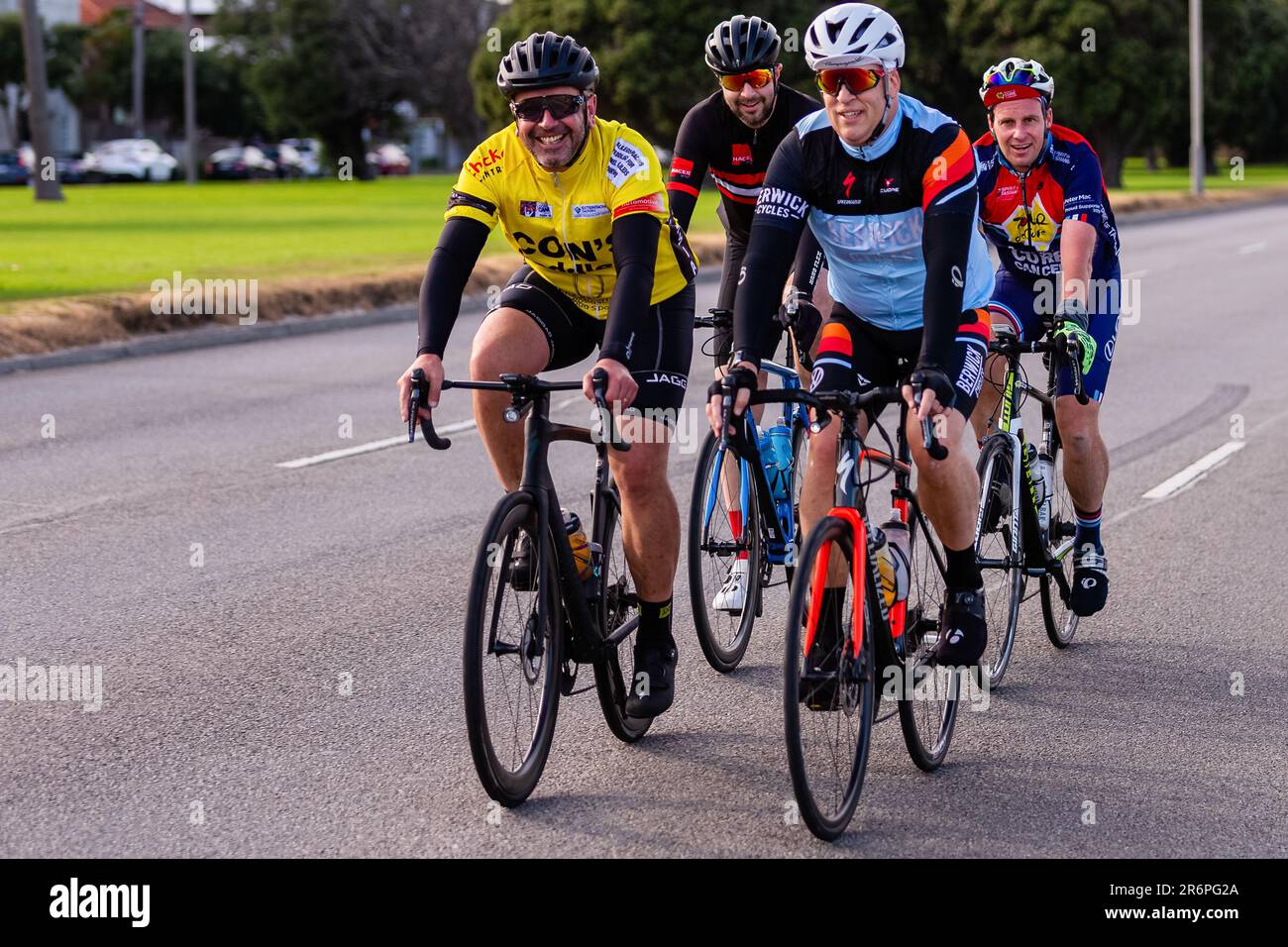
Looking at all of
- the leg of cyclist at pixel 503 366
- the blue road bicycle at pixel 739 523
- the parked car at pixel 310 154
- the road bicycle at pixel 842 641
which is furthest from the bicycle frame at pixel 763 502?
the parked car at pixel 310 154

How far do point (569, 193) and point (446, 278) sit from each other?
46cm

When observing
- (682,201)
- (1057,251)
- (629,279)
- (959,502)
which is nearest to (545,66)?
(629,279)

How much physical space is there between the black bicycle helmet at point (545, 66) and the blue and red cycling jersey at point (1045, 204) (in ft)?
6.99

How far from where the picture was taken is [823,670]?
455 centimetres

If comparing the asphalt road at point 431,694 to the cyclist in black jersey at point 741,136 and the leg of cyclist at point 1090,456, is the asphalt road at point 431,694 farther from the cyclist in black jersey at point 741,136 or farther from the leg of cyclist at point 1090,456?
the cyclist in black jersey at point 741,136

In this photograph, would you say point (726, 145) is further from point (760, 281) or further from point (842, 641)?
point (842, 641)

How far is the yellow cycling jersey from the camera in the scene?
16.5ft

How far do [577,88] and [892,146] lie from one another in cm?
91

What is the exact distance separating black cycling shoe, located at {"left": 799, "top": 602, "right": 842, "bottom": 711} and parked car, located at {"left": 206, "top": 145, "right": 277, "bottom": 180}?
63641mm

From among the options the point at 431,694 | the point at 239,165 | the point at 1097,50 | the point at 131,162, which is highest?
the point at 1097,50

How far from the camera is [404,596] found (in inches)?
281

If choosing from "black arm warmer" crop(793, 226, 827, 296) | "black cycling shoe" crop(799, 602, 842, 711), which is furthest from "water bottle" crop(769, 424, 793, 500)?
"black cycling shoe" crop(799, 602, 842, 711)

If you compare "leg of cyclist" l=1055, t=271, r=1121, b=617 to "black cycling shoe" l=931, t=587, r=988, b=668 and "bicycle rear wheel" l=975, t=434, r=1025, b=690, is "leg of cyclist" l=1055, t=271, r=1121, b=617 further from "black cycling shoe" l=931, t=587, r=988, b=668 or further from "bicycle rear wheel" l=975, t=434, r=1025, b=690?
"black cycling shoe" l=931, t=587, r=988, b=668

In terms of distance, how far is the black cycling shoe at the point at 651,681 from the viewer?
209 inches
